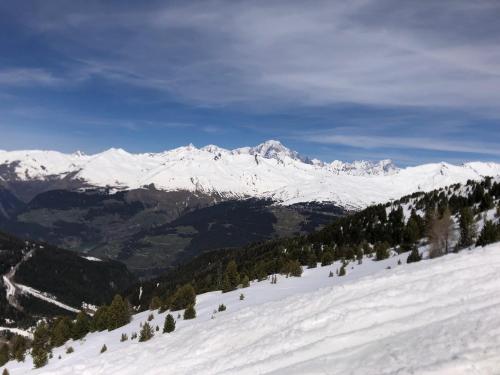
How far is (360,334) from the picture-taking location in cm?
2425

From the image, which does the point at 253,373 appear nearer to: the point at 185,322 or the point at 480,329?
the point at 480,329

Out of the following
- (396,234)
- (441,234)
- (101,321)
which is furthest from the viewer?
(396,234)

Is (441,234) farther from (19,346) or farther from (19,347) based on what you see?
(19,346)

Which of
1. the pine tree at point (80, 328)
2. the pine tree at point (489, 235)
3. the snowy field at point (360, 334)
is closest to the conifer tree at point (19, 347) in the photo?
the pine tree at point (80, 328)

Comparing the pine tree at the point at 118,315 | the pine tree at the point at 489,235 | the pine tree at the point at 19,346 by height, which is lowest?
the pine tree at the point at 19,346

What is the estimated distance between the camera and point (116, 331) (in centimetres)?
5525

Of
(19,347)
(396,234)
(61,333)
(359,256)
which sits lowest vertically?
(19,347)

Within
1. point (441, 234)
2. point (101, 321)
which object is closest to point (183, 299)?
point (101, 321)

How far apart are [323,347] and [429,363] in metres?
7.39

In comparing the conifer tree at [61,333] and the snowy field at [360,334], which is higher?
the snowy field at [360,334]

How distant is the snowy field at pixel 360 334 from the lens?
18.9 metres

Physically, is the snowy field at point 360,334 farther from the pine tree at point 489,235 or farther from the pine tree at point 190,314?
the pine tree at point 489,235

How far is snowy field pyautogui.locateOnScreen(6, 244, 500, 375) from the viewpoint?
18875 mm

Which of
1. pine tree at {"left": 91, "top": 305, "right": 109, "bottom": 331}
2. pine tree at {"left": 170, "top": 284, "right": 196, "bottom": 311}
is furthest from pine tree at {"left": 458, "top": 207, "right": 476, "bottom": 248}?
pine tree at {"left": 91, "top": 305, "right": 109, "bottom": 331}
